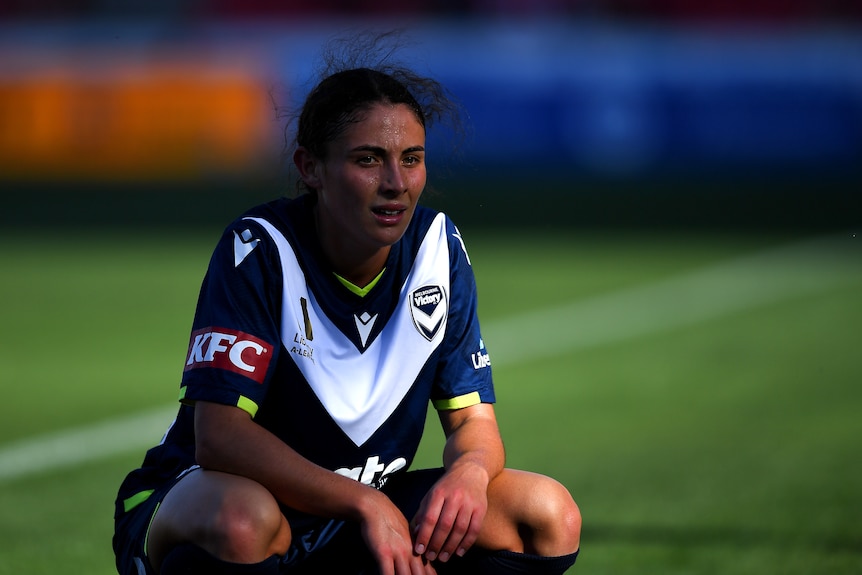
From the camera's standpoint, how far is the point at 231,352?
3.22m

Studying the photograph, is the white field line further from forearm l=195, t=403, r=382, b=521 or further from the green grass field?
forearm l=195, t=403, r=382, b=521

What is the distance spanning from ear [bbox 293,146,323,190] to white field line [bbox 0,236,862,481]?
2.88 m

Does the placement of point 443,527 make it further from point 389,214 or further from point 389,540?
point 389,214

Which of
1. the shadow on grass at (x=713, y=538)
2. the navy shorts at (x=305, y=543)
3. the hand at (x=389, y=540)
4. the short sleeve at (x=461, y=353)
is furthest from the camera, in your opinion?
the shadow on grass at (x=713, y=538)

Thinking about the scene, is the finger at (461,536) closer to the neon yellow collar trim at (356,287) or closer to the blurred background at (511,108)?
the neon yellow collar trim at (356,287)

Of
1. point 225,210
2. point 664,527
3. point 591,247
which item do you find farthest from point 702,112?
point 664,527

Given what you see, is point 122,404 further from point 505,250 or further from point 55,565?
point 505,250

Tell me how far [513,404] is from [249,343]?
13.8 ft

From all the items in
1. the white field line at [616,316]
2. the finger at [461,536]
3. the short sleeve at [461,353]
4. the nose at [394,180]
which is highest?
the nose at [394,180]

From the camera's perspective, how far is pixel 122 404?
23.6 feet

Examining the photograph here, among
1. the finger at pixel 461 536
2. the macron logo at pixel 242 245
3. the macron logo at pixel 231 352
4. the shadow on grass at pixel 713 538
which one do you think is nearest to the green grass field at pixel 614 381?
the shadow on grass at pixel 713 538

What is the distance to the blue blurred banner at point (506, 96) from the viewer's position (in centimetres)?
1677

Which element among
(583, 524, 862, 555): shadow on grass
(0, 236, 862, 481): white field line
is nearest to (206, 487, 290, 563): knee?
(583, 524, 862, 555): shadow on grass

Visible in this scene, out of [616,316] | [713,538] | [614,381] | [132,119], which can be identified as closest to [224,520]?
[713,538]
